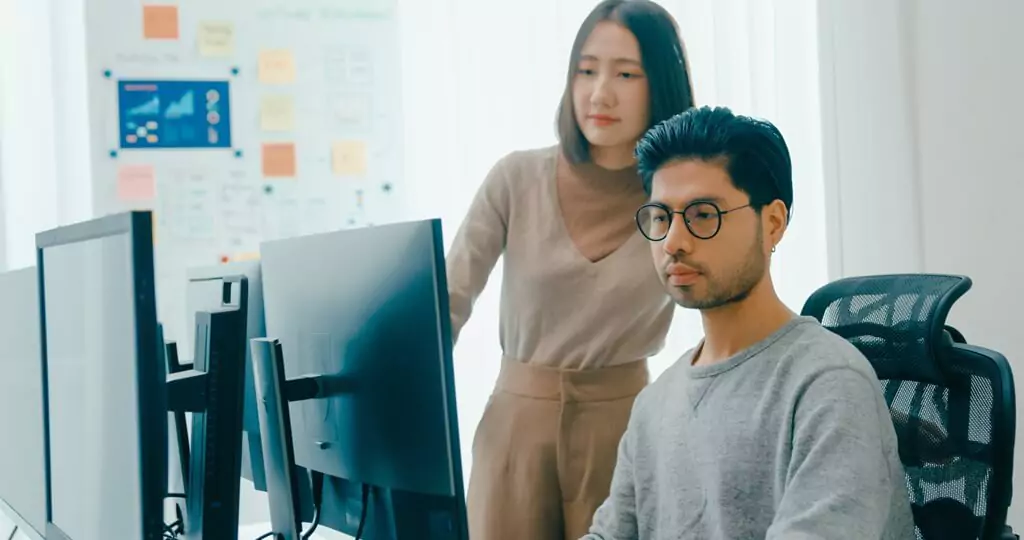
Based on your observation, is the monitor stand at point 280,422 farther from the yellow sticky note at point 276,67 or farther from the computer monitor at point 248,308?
the yellow sticky note at point 276,67

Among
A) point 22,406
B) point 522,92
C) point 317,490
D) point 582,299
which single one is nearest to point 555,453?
point 582,299

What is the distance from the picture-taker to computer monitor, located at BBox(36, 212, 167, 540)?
889mm

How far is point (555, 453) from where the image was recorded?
170cm

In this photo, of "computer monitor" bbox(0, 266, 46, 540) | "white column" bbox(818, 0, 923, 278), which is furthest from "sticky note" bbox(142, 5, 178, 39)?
"white column" bbox(818, 0, 923, 278)

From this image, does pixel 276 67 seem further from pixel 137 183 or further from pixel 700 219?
pixel 700 219

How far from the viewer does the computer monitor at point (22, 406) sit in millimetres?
1362

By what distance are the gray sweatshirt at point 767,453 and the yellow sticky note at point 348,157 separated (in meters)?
1.59

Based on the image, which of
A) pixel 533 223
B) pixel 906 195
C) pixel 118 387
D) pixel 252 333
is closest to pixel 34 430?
pixel 252 333

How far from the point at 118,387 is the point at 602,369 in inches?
36.1

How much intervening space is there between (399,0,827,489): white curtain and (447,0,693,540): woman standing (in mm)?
954

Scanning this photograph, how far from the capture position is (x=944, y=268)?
2.49 metres

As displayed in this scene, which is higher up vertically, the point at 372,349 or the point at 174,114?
the point at 174,114

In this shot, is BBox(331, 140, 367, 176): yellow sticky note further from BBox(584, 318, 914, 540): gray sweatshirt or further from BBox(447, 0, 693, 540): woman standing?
BBox(584, 318, 914, 540): gray sweatshirt

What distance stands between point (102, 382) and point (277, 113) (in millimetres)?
1845
